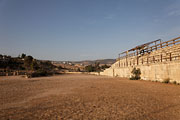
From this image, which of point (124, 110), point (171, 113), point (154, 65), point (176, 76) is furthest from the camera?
point (154, 65)

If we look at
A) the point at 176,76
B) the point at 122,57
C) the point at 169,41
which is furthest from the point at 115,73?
the point at 176,76

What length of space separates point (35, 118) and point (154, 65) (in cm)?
1594

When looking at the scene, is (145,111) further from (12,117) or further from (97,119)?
(12,117)

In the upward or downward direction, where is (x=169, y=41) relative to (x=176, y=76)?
upward

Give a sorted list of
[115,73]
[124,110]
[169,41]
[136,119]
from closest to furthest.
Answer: [136,119] → [124,110] → [169,41] → [115,73]

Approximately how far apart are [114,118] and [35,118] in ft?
9.45

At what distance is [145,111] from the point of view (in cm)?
508

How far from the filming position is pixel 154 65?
53.4 feet

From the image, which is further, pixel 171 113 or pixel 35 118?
pixel 171 113

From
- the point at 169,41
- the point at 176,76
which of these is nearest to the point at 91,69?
the point at 169,41

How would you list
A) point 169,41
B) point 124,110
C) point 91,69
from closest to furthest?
point 124,110 < point 169,41 < point 91,69

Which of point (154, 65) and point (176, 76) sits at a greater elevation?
point (154, 65)

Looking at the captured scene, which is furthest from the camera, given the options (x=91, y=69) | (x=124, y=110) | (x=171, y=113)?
(x=91, y=69)

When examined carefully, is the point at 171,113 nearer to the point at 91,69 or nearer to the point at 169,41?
the point at 169,41
